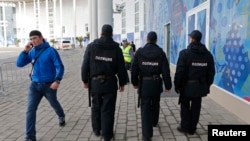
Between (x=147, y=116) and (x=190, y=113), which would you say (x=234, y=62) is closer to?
(x=190, y=113)

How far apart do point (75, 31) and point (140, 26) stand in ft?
166

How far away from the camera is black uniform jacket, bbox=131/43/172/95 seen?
4.63 metres

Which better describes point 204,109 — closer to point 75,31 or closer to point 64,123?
point 64,123

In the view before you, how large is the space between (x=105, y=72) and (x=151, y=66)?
78 centimetres

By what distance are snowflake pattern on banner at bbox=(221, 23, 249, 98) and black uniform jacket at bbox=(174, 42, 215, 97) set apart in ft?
4.26

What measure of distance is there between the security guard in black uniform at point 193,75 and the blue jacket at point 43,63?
6.97ft

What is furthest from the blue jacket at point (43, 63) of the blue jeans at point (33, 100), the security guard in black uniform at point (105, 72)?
the security guard in black uniform at point (105, 72)

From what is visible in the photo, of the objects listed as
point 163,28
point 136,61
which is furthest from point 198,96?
point 163,28

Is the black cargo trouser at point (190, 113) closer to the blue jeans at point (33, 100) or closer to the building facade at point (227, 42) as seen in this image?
the building facade at point (227, 42)

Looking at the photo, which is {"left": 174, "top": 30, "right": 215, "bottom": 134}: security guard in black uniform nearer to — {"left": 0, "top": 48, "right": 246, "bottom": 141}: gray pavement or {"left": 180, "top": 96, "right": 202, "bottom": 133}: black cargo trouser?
{"left": 180, "top": 96, "right": 202, "bottom": 133}: black cargo trouser

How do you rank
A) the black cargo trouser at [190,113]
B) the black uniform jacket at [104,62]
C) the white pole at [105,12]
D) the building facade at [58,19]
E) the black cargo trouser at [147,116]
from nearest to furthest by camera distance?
the black uniform jacket at [104,62]
the black cargo trouser at [147,116]
the black cargo trouser at [190,113]
the white pole at [105,12]
the building facade at [58,19]

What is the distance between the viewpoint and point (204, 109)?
6.80m

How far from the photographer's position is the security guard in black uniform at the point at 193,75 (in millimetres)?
4750

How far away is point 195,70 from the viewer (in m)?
4.77
